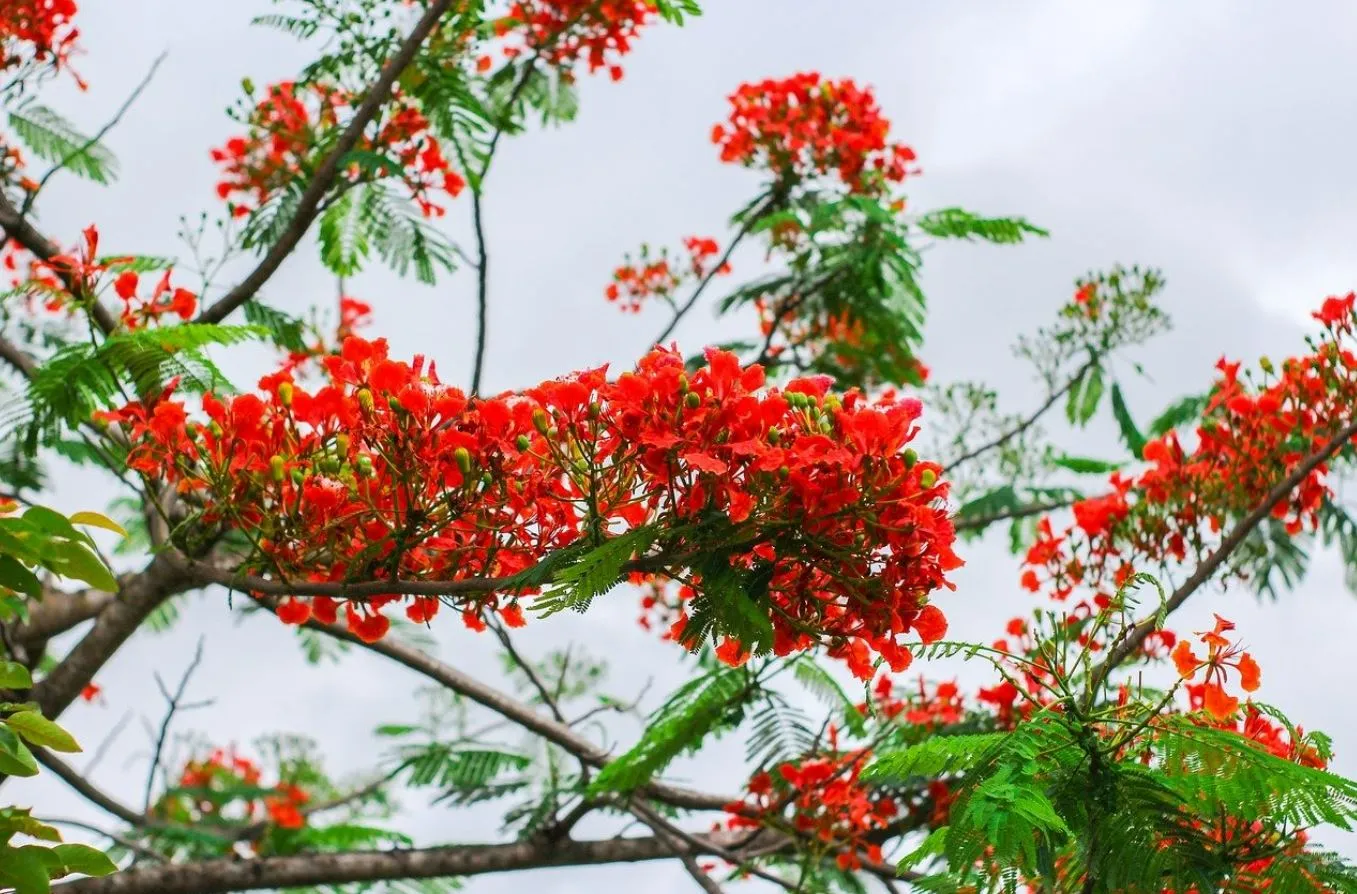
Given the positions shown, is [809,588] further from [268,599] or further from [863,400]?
[268,599]

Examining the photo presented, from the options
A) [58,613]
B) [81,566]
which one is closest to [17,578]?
[81,566]

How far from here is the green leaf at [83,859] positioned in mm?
2369

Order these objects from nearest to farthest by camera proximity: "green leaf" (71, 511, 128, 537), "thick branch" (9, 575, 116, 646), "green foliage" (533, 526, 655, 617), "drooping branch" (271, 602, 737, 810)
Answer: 1. "green foliage" (533, 526, 655, 617)
2. "green leaf" (71, 511, 128, 537)
3. "drooping branch" (271, 602, 737, 810)
4. "thick branch" (9, 575, 116, 646)

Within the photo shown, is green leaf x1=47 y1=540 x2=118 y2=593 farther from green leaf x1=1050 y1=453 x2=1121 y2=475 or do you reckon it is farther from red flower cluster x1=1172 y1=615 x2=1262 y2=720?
green leaf x1=1050 y1=453 x2=1121 y2=475

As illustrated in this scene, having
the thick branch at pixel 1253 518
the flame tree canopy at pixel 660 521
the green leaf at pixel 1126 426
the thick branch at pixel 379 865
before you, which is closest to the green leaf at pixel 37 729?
the flame tree canopy at pixel 660 521

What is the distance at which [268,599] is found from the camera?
3781 millimetres

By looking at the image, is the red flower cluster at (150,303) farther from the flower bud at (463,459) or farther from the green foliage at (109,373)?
the flower bud at (463,459)

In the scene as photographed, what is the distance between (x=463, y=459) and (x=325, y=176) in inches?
93.5

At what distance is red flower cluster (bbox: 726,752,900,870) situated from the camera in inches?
168

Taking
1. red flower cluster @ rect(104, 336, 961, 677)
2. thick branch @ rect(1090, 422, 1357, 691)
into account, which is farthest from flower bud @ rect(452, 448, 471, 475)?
thick branch @ rect(1090, 422, 1357, 691)

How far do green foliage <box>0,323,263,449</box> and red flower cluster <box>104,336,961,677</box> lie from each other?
1.07 feet

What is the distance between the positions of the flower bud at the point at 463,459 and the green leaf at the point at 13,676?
32.2 inches

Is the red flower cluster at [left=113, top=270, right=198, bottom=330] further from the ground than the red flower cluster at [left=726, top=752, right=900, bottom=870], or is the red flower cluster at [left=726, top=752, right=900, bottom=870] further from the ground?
the red flower cluster at [left=113, top=270, right=198, bottom=330]

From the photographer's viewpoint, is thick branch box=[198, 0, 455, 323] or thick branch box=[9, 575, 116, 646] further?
thick branch box=[9, 575, 116, 646]
